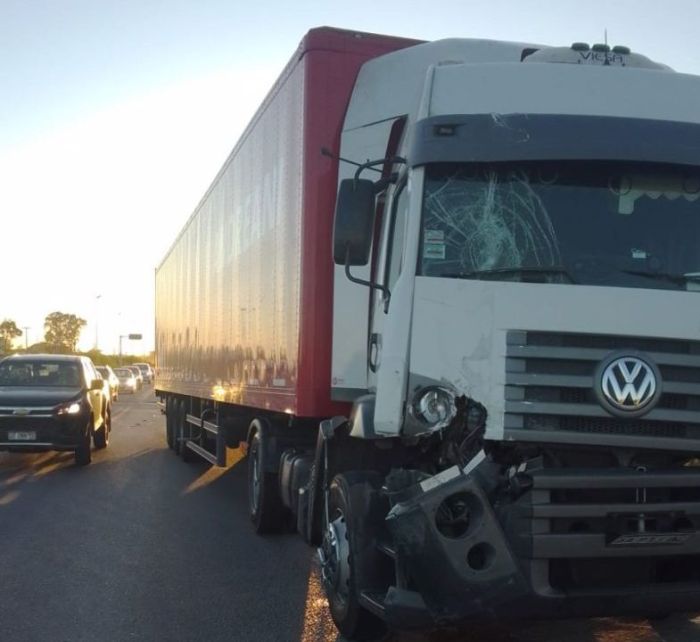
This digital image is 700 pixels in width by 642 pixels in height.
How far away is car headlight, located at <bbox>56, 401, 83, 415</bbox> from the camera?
14.6 meters

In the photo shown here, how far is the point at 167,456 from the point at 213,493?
202 inches

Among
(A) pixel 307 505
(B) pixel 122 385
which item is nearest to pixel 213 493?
(A) pixel 307 505

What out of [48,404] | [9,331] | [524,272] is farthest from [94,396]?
[9,331]

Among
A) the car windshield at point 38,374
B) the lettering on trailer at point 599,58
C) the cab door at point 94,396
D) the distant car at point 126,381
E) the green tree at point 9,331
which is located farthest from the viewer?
the green tree at point 9,331

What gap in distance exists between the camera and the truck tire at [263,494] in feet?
29.4

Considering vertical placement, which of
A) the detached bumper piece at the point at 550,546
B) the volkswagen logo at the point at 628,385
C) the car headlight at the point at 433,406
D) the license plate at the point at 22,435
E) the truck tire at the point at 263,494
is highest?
the volkswagen logo at the point at 628,385

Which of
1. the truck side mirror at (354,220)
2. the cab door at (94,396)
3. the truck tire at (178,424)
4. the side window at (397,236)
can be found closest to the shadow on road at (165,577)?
the side window at (397,236)

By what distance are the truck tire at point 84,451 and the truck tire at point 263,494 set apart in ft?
20.3

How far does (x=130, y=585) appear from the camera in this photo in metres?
7.19

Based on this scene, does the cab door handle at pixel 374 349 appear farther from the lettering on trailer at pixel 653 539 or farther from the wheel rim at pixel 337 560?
the lettering on trailer at pixel 653 539

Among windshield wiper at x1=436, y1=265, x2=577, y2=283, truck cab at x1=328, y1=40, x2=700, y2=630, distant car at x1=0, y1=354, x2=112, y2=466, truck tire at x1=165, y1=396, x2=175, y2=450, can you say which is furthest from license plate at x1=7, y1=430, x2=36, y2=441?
windshield wiper at x1=436, y1=265, x2=577, y2=283

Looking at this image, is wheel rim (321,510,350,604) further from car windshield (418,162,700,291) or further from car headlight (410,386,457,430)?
car windshield (418,162,700,291)

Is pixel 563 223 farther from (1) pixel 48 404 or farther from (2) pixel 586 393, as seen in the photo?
(1) pixel 48 404

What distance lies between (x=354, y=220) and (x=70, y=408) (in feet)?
34.3
